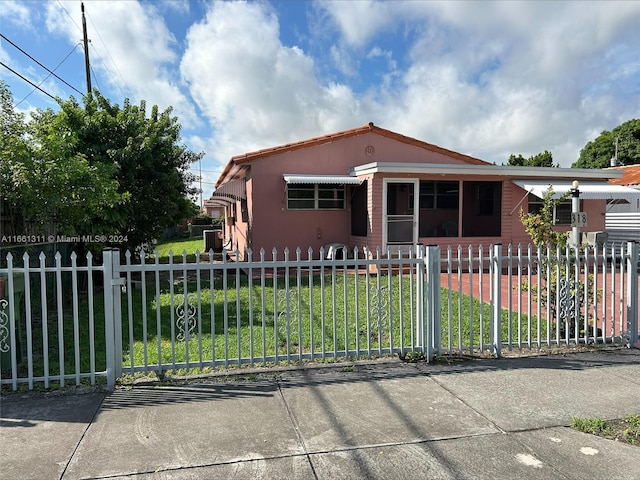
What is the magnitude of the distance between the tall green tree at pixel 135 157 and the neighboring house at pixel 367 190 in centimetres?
223

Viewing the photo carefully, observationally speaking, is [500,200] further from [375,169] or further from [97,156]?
[97,156]

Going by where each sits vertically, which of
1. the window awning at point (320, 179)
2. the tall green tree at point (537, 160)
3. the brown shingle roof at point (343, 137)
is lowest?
the window awning at point (320, 179)

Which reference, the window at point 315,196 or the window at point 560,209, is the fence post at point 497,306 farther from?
the window at point 560,209

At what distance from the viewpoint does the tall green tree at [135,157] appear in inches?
412

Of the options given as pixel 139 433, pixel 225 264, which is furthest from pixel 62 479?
pixel 225 264

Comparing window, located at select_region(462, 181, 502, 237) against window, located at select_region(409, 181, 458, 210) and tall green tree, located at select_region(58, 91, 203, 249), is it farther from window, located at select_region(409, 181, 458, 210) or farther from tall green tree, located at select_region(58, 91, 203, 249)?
tall green tree, located at select_region(58, 91, 203, 249)

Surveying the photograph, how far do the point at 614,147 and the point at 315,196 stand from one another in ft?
127

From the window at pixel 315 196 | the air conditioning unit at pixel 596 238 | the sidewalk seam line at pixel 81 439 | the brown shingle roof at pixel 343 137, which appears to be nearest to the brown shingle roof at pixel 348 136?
the brown shingle roof at pixel 343 137

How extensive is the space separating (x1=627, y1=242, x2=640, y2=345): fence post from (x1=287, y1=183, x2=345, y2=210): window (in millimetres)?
9276

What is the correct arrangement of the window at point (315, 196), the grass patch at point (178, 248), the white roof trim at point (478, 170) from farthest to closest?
1. the grass patch at point (178, 248)
2. the window at point (315, 196)
3. the white roof trim at point (478, 170)

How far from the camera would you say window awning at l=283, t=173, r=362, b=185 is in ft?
43.2

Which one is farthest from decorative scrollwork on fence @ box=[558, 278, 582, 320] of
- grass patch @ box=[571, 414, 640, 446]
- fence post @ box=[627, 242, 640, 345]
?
Answer: grass patch @ box=[571, 414, 640, 446]

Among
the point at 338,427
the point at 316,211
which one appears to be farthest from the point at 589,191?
the point at 338,427

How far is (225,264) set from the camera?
4.57m
